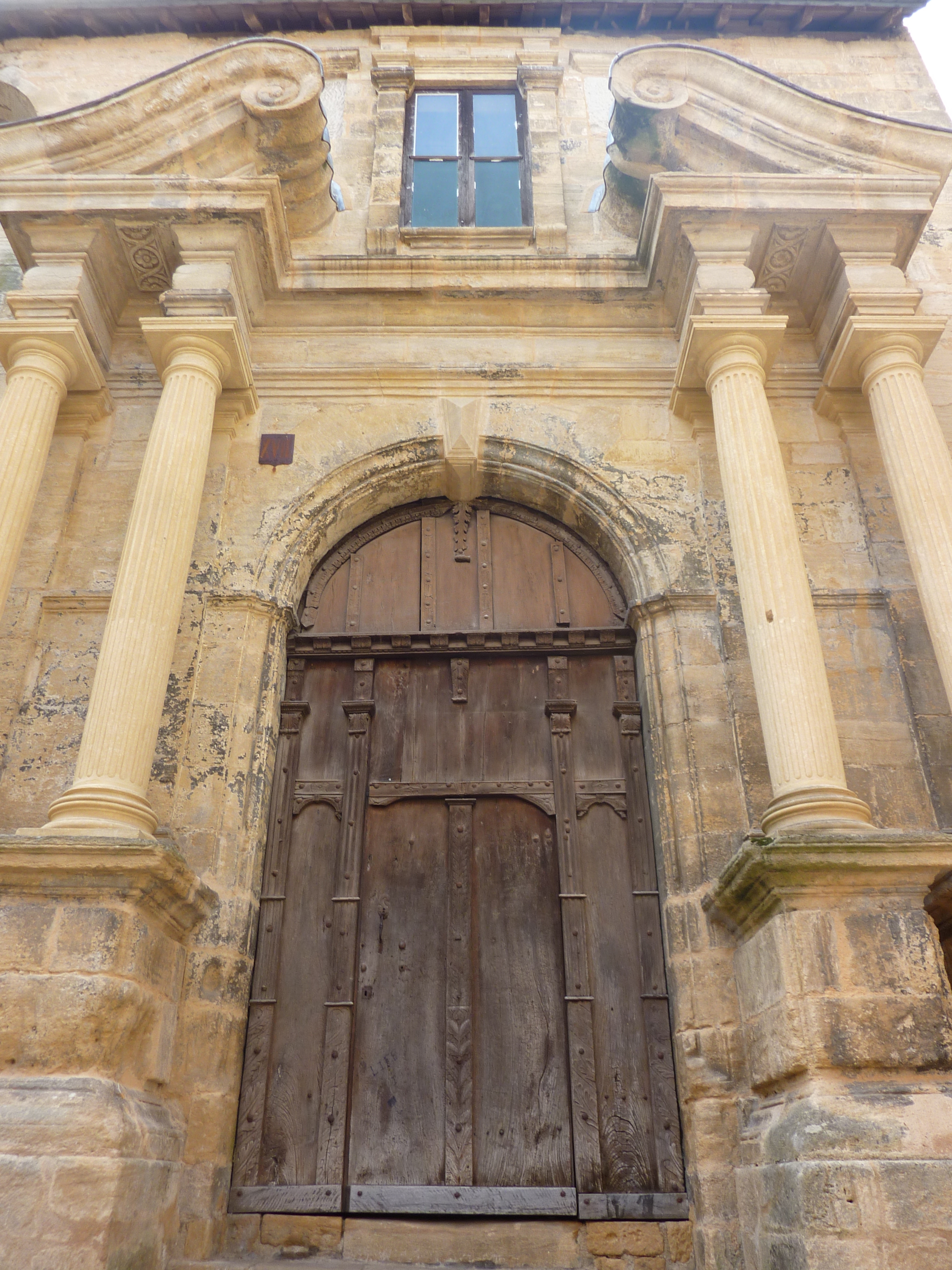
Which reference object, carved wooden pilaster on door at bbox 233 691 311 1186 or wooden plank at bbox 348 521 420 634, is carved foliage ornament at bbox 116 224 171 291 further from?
Result: carved wooden pilaster on door at bbox 233 691 311 1186

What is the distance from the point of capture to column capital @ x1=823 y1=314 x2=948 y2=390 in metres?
5.18

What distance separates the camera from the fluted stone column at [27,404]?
15.5 ft

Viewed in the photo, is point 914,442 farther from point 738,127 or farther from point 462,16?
point 462,16

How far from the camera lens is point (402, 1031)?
14.8ft

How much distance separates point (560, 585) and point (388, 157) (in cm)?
367

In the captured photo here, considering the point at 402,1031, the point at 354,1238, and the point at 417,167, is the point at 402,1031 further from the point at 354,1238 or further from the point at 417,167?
the point at 417,167

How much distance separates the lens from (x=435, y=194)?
6.88 metres

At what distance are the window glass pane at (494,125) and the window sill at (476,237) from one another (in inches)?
43.3

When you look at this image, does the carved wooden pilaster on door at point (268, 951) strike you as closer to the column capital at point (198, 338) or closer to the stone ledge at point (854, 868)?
the column capital at point (198, 338)

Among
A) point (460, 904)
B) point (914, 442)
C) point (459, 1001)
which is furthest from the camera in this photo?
point (914, 442)

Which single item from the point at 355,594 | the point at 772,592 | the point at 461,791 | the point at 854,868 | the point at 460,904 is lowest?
the point at 854,868

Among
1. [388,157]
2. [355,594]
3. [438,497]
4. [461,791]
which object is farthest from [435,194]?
[461,791]

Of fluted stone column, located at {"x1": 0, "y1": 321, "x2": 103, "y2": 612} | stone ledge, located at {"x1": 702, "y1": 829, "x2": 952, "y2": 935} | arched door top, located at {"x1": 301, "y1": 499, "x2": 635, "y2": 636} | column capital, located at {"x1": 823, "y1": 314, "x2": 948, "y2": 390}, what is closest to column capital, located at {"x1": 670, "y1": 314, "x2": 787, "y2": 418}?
column capital, located at {"x1": 823, "y1": 314, "x2": 948, "y2": 390}

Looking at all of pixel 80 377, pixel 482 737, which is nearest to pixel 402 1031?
pixel 482 737
